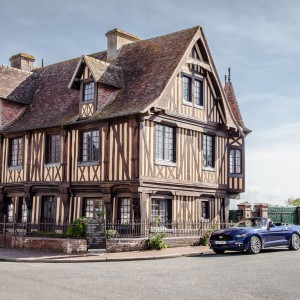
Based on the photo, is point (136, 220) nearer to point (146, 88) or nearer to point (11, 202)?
point (146, 88)

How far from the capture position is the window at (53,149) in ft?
82.3

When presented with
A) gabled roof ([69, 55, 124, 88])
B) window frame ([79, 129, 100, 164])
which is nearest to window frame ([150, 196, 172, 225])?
window frame ([79, 129, 100, 164])

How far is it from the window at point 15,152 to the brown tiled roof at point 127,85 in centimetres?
74

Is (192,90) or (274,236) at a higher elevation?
(192,90)

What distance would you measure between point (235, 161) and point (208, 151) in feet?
7.25

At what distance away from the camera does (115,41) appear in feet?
90.6


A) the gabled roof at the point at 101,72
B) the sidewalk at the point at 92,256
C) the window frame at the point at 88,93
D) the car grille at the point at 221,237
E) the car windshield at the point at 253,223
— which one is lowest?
the sidewalk at the point at 92,256

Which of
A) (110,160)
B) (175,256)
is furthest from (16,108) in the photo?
(175,256)

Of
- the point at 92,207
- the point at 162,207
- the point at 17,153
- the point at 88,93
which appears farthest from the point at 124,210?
the point at 17,153

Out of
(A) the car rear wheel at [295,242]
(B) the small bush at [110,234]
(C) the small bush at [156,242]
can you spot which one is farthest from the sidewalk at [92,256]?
(A) the car rear wheel at [295,242]

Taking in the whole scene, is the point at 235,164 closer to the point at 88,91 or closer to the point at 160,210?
the point at 160,210

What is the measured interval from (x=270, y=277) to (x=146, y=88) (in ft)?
40.5

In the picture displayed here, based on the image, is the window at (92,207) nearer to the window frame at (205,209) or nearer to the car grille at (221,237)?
the window frame at (205,209)

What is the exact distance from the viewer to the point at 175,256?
1873cm
